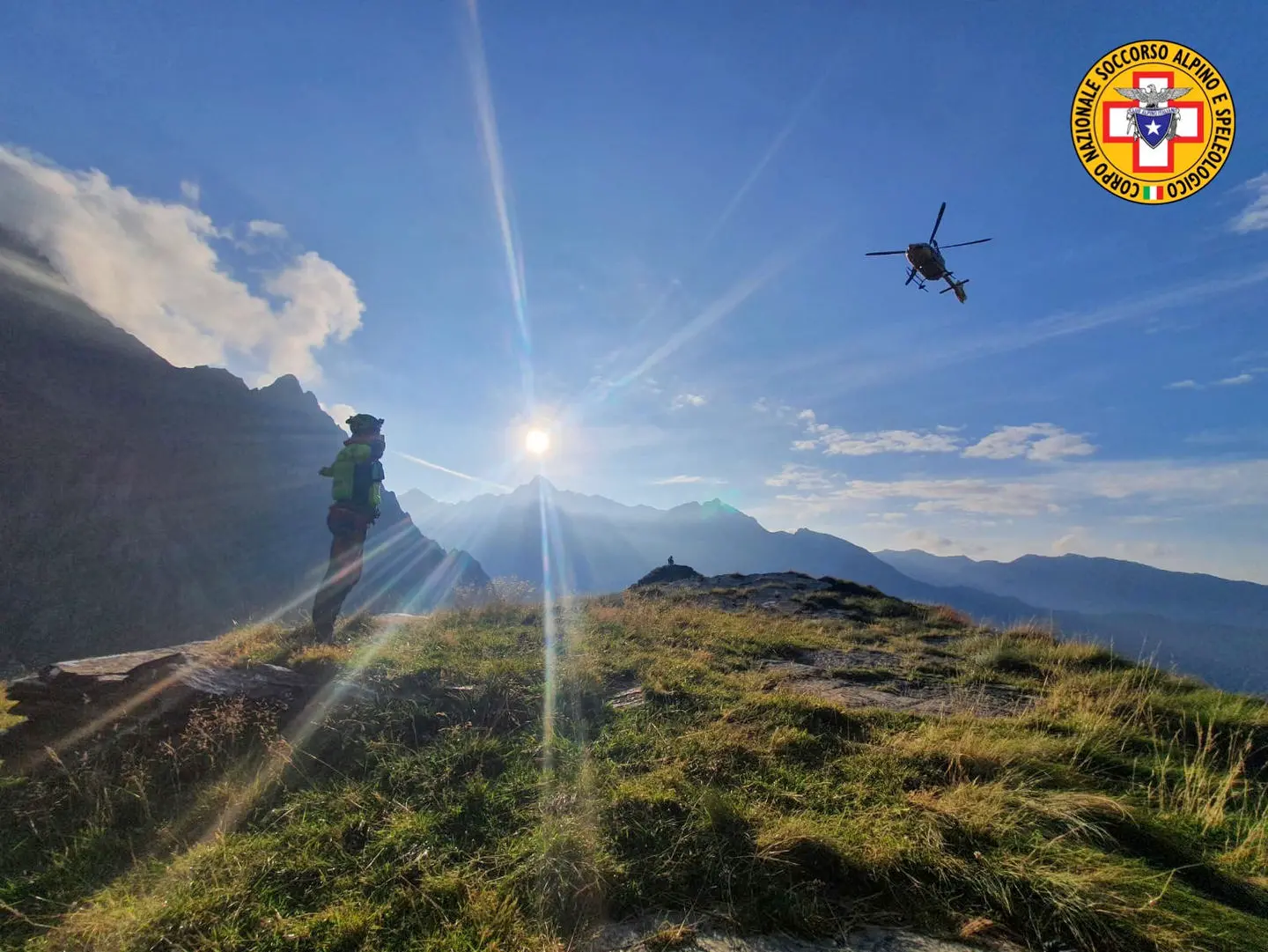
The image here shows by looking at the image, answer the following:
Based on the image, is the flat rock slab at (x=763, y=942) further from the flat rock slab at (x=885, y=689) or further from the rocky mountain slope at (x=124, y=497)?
the rocky mountain slope at (x=124, y=497)

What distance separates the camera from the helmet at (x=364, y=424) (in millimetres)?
10078

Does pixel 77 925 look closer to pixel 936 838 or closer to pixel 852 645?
pixel 936 838

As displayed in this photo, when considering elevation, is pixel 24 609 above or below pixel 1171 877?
below

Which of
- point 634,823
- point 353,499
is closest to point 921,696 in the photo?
point 634,823

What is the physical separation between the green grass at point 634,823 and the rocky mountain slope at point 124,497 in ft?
204

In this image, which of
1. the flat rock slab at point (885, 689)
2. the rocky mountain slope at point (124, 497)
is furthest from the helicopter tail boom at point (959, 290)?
the rocky mountain slope at point (124, 497)

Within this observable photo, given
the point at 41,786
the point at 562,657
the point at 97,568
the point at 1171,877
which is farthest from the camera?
the point at 97,568

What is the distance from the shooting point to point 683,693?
685 cm

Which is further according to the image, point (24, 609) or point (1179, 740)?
point (24, 609)

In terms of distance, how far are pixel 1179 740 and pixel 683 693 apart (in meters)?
5.54

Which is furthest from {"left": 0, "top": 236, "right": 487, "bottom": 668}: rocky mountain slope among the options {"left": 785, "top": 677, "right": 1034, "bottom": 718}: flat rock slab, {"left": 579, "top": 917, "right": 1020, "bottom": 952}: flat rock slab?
{"left": 579, "top": 917, "right": 1020, "bottom": 952}: flat rock slab

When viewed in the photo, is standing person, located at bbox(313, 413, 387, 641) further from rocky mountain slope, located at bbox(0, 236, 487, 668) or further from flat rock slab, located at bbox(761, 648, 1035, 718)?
rocky mountain slope, located at bbox(0, 236, 487, 668)

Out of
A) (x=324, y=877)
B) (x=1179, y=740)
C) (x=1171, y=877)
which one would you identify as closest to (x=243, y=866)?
(x=324, y=877)

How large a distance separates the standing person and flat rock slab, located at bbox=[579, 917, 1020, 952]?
8083 mm
